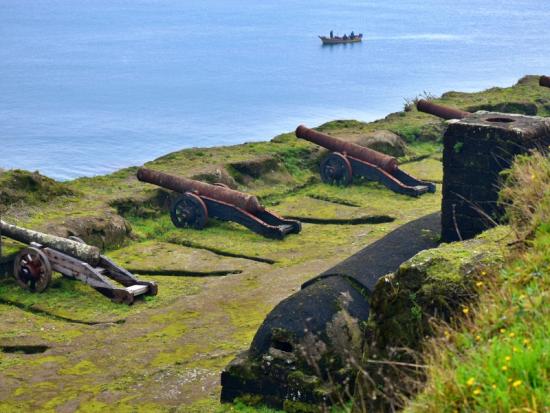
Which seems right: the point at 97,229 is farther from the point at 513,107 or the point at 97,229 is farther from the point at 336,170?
the point at 513,107

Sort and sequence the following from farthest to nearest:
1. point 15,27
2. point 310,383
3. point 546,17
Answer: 1. point 546,17
2. point 15,27
3. point 310,383

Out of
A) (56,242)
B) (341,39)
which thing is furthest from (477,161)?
(341,39)

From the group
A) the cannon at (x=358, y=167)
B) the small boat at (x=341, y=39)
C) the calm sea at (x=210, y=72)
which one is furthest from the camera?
the small boat at (x=341, y=39)

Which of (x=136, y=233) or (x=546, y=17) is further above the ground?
(x=546, y=17)

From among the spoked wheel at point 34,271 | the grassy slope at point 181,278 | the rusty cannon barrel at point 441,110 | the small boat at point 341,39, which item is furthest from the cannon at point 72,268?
the small boat at point 341,39

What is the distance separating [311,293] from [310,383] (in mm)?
913

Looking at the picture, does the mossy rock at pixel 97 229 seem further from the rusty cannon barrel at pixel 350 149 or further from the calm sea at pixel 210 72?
the calm sea at pixel 210 72

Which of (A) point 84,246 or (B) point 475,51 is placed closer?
→ (A) point 84,246

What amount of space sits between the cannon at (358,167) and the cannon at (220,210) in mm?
3335

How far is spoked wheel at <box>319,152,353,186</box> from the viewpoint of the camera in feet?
63.9

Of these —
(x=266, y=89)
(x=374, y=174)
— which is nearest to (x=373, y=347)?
(x=374, y=174)

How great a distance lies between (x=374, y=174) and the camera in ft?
63.3

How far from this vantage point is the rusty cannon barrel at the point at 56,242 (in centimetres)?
1336

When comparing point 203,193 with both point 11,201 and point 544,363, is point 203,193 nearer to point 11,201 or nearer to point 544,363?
point 11,201
